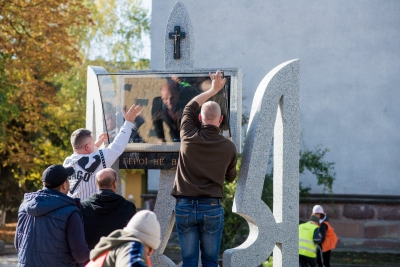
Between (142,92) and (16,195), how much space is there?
62.3 feet

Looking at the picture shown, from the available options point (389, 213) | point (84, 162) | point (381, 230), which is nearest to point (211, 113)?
point (84, 162)

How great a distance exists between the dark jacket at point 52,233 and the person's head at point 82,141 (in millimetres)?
1054

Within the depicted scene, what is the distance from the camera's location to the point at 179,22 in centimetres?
831

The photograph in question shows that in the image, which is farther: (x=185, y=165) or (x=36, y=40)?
(x=36, y=40)

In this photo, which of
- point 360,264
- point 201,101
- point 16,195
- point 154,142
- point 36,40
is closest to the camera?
point 201,101

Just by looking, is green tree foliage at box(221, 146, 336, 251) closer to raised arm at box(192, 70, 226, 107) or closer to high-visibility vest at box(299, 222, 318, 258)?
high-visibility vest at box(299, 222, 318, 258)

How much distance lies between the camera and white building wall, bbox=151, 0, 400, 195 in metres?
18.2

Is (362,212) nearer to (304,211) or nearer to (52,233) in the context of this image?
(304,211)

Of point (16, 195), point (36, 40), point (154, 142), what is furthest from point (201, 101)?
point (16, 195)

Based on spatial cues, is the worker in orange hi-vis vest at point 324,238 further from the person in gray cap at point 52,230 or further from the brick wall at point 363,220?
the person in gray cap at point 52,230

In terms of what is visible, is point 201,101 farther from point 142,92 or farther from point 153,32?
point 153,32

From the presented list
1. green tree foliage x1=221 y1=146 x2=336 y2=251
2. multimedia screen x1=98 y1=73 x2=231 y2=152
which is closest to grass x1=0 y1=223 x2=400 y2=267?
green tree foliage x1=221 y1=146 x2=336 y2=251

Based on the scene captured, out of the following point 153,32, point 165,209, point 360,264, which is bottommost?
point 360,264

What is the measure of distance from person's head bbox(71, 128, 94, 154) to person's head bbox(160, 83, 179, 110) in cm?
152
